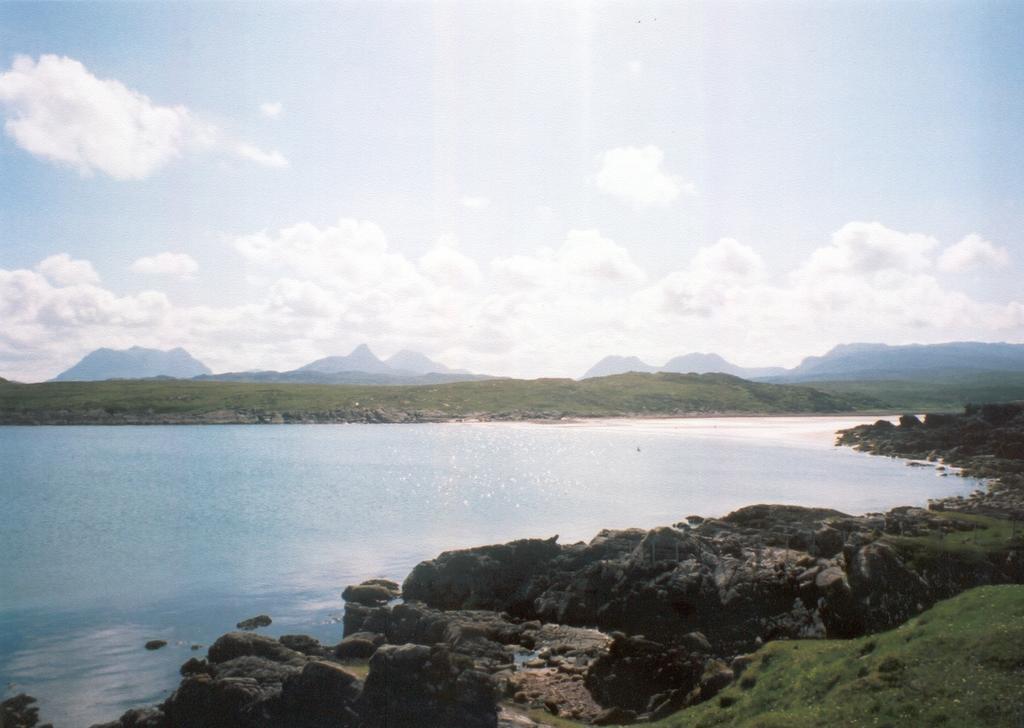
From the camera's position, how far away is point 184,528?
2753 inches

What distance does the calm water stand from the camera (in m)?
38.2

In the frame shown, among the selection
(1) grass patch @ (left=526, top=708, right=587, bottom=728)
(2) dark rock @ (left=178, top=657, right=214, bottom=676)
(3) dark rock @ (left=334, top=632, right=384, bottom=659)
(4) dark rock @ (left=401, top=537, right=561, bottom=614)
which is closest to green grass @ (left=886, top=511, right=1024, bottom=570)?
(1) grass patch @ (left=526, top=708, right=587, bottom=728)

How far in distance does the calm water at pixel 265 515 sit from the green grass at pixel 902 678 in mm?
24931

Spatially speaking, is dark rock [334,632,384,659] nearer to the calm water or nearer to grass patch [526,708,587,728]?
the calm water

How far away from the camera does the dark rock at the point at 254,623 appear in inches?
1561

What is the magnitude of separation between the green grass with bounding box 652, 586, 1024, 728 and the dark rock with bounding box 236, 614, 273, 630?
82.9ft

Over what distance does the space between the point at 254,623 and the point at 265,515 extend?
39.2 m

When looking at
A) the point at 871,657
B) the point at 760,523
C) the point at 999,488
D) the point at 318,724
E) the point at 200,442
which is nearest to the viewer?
the point at 871,657

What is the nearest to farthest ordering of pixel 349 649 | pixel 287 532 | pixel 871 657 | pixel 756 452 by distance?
pixel 871 657
pixel 349 649
pixel 287 532
pixel 756 452

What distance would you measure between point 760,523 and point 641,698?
104 ft

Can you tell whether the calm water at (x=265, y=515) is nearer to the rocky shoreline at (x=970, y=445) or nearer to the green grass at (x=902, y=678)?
the rocky shoreline at (x=970, y=445)

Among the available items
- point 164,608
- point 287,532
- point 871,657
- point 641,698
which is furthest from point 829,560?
point 287,532

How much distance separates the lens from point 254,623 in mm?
40031

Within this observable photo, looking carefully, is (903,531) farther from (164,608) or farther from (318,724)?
(164,608)
